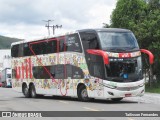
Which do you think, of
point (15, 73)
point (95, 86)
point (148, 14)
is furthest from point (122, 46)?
point (148, 14)

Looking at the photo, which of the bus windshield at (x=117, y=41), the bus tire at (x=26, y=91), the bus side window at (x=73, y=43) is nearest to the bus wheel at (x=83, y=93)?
the bus side window at (x=73, y=43)

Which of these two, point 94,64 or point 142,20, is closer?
point 94,64

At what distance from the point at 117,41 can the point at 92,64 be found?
1755 mm

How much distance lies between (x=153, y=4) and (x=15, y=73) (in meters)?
15.2

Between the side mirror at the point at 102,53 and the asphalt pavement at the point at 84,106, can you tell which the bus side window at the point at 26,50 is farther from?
the side mirror at the point at 102,53

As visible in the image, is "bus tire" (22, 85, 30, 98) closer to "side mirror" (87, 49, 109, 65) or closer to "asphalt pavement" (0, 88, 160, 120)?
"asphalt pavement" (0, 88, 160, 120)

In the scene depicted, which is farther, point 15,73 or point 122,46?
point 15,73

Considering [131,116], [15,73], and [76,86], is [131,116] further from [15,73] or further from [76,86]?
[15,73]

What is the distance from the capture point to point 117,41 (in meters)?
24.1

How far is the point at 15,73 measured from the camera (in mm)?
34125

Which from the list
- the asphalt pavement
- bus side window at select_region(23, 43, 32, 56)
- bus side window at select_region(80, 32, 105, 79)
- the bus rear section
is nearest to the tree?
bus side window at select_region(23, 43, 32, 56)

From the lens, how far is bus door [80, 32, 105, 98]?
23.6 meters

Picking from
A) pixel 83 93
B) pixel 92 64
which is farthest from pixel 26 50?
pixel 92 64

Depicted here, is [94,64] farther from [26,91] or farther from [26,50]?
[26,91]
